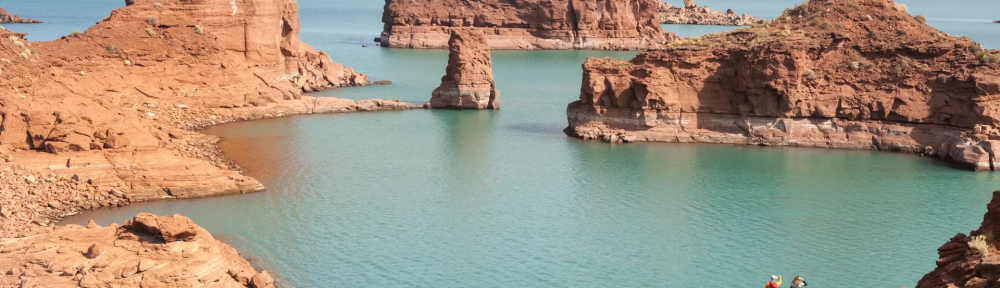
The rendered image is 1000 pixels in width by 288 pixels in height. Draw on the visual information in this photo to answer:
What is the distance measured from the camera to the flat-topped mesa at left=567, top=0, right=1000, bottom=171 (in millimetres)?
43531

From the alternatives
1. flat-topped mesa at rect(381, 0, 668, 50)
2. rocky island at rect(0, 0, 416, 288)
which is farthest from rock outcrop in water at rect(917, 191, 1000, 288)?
flat-topped mesa at rect(381, 0, 668, 50)

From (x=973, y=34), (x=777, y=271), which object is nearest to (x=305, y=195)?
(x=777, y=271)

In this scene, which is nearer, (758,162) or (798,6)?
(758,162)

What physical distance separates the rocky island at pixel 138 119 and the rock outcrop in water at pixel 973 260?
14.6 metres

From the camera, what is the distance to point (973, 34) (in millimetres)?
134250

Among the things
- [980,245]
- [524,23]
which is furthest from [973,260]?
[524,23]

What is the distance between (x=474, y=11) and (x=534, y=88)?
50052 mm

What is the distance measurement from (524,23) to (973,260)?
362ft

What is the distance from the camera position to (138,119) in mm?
39219

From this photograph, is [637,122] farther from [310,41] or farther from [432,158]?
[310,41]

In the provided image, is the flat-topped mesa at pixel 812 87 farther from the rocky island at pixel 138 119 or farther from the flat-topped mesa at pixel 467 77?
the rocky island at pixel 138 119

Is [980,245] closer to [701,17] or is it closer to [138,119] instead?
[138,119]

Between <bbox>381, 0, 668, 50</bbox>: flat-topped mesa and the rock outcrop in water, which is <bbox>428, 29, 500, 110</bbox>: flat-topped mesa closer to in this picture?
the rock outcrop in water

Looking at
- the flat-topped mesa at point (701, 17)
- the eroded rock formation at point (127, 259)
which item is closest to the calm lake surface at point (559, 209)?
the eroded rock formation at point (127, 259)
